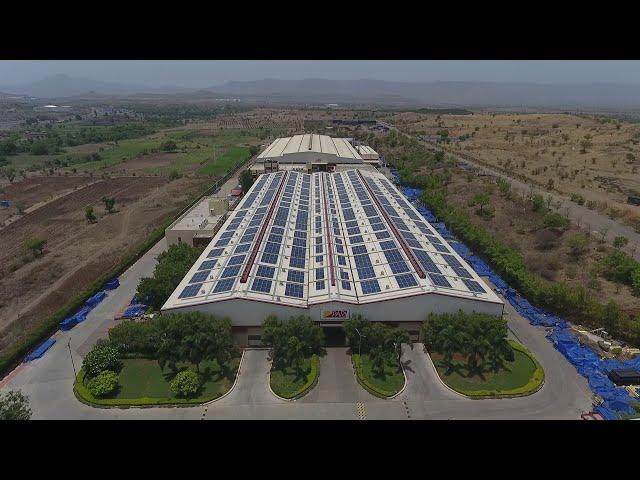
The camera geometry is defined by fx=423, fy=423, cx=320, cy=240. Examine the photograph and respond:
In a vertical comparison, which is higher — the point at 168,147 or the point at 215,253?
the point at 215,253

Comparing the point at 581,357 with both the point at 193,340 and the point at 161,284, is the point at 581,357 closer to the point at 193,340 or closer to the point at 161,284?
the point at 193,340

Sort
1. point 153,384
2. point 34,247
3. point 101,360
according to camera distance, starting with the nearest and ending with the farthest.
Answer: point 153,384 → point 101,360 → point 34,247

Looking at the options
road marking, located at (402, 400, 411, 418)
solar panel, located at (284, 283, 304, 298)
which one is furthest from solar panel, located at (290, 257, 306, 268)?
road marking, located at (402, 400, 411, 418)

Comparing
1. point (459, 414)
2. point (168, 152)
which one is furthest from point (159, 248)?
point (168, 152)

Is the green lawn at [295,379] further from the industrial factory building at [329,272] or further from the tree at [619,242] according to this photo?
the tree at [619,242]

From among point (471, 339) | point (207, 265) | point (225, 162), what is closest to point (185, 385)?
point (207, 265)

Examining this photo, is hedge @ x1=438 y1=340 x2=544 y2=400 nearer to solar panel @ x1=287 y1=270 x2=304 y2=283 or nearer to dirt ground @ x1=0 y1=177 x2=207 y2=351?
solar panel @ x1=287 y1=270 x2=304 y2=283

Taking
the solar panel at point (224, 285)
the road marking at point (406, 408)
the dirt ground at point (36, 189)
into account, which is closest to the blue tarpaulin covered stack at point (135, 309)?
the solar panel at point (224, 285)
